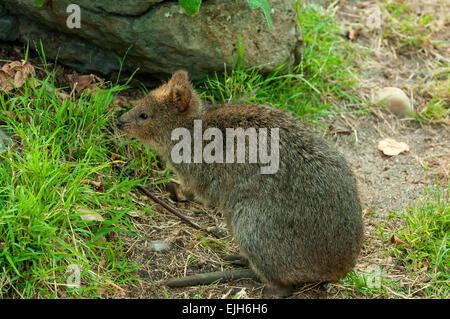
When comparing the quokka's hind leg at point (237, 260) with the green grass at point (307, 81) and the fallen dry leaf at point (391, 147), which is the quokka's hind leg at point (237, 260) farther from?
the fallen dry leaf at point (391, 147)

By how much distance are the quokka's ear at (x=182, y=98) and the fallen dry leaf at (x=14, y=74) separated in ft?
4.53

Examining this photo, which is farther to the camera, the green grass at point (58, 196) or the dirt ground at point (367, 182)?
the dirt ground at point (367, 182)

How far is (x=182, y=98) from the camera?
461 cm

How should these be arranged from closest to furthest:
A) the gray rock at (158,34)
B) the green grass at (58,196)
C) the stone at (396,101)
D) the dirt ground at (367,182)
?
the green grass at (58,196), the dirt ground at (367,182), the gray rock at (158,34), the stone at (396,101)

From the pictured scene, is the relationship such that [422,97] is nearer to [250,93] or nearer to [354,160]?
[354,160]

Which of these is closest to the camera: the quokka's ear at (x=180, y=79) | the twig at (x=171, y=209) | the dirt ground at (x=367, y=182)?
the dirt ground at (x=367, y=182)

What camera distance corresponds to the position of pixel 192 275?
14.4ft

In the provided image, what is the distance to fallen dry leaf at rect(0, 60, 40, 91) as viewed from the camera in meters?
4.99

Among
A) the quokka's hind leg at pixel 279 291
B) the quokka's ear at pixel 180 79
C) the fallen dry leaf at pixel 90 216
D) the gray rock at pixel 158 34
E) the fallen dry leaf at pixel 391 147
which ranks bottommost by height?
the quokka's hind leg at pixel 279 291

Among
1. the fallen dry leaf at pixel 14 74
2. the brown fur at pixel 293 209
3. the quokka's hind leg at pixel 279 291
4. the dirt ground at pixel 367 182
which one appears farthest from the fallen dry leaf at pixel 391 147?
the fallen dry leaf at pixel 14 74

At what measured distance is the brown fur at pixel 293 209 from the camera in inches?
159

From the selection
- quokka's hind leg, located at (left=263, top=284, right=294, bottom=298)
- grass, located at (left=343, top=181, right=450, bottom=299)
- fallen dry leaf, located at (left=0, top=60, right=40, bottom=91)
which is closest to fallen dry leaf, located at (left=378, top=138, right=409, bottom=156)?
grass, located at (left=343, top=181, right=450, bottom=299)

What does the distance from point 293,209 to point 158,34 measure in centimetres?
233
